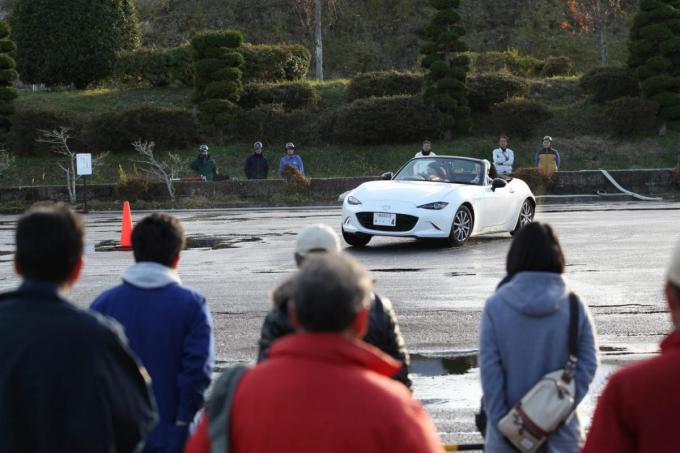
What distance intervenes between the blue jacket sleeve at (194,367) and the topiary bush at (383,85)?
32.6m

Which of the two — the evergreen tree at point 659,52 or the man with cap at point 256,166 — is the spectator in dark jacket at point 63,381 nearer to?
the man with cap at point 256,166

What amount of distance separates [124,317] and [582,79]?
34332 millimetres

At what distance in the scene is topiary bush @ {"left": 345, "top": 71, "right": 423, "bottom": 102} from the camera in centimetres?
3772

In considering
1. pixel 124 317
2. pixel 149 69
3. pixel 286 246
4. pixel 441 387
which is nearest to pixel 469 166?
pixel 286 246

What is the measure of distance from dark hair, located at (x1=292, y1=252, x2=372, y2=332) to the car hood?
1405 cm

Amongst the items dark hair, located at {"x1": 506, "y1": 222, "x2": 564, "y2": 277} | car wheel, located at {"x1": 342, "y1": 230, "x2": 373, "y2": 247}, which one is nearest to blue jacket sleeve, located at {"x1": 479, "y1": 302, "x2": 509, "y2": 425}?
dark hair, located at {"x1": 506, "y1": 222, "x2": 564, "y2": 277}

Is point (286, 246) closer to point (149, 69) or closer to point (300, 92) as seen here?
point (300, 92)

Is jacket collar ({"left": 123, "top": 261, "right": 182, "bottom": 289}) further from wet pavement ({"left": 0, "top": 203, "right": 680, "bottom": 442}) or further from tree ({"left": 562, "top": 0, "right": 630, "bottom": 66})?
tree ({"left": 562, "top": 0, "right": 630, "bottom": 66})

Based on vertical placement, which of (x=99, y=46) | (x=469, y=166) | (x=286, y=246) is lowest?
(x=286, y=246)

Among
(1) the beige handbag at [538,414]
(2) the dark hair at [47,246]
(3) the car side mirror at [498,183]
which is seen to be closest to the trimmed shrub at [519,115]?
(3) the car side mirror at [498,183]

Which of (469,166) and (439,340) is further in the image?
(469,166)

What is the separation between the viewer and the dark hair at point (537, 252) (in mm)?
4867

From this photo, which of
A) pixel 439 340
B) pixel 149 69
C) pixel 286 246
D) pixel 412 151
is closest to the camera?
pixel 439 340

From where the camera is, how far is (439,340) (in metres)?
10.3
